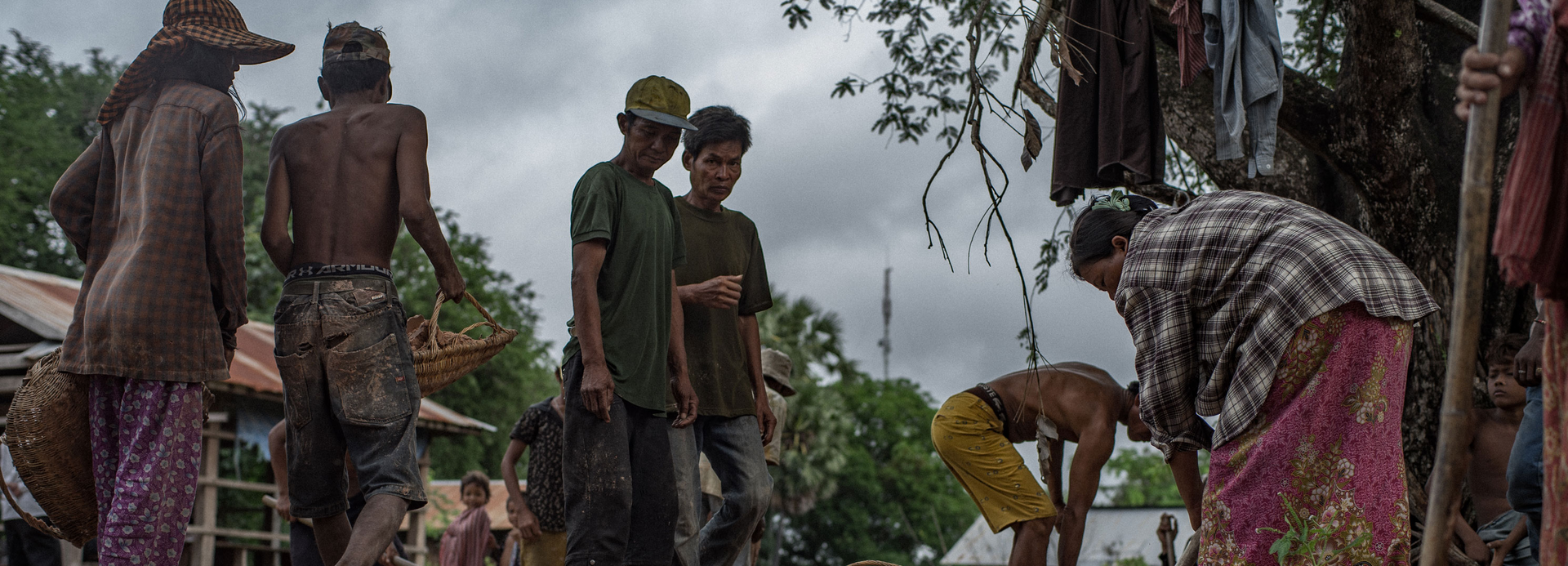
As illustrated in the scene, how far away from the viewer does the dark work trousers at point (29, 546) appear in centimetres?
776

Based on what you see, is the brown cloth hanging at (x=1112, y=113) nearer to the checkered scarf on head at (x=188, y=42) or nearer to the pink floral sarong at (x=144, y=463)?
the checkered scarf on head at (x=188, y=42)

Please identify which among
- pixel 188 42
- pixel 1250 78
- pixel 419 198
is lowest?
pixel 419 198

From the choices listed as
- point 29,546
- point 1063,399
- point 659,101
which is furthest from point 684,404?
point 29,546

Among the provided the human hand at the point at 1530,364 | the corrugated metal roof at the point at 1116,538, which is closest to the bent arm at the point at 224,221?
the human hand at the point at 1530,364

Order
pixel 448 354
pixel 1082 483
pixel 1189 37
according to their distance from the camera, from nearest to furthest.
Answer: pixel 448 354, pixel 1189 37, pixel 1082 483

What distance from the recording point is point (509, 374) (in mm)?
31375

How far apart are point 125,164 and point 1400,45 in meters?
→ 5.27

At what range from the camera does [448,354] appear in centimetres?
423

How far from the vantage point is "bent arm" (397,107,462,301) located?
11.4 feet

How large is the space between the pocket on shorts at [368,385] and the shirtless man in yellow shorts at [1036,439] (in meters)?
2.79

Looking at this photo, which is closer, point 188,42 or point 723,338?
point 188,42

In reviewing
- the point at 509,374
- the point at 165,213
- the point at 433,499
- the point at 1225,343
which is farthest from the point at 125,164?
the point at 509,374

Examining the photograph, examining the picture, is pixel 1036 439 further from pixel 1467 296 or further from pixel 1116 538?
pixel 1116 538

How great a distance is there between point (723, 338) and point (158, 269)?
1950 millimetres
